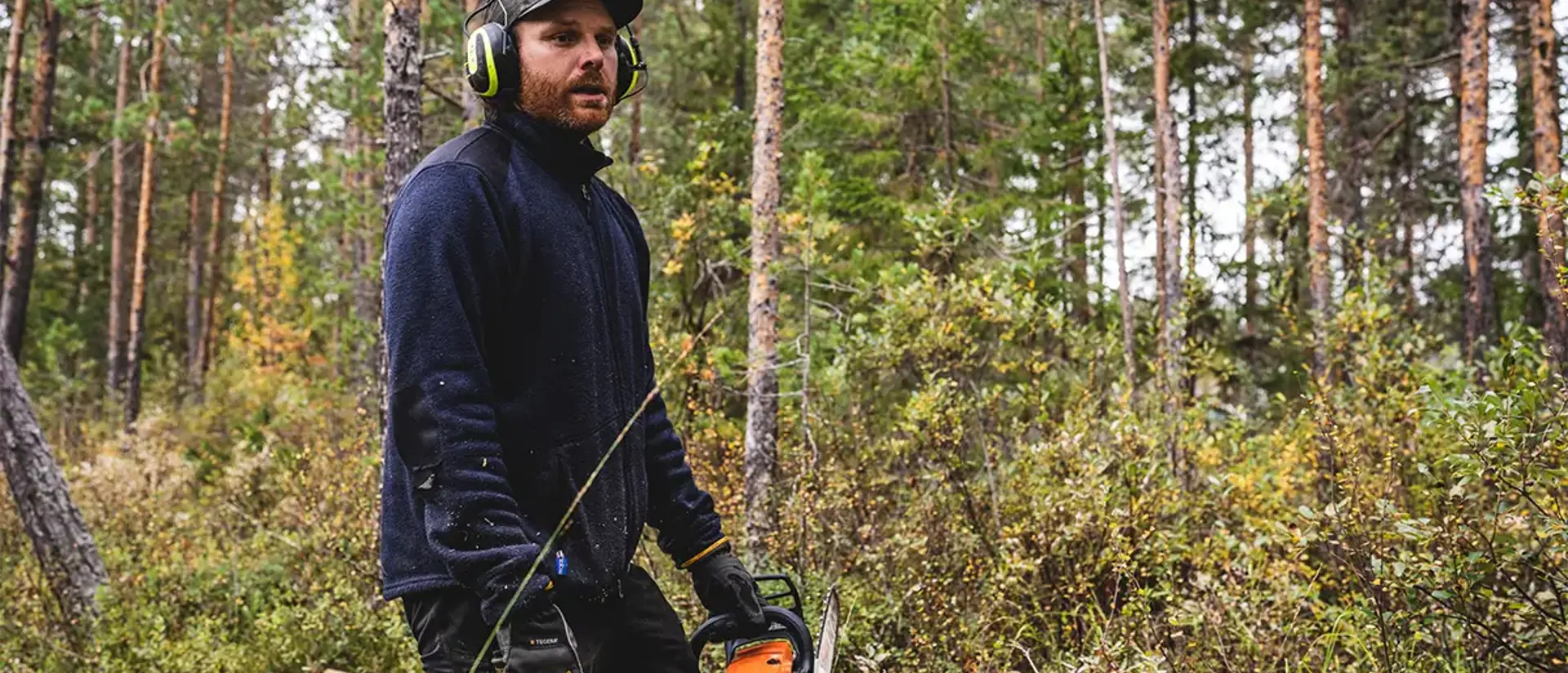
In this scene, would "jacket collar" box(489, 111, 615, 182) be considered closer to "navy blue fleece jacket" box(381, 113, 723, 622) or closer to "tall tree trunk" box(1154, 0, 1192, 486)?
"navy blue fleece jacket" box(381, 113, 723, 622)

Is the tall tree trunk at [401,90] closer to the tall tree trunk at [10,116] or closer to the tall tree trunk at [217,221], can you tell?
the tall tree trunk at [10,116]

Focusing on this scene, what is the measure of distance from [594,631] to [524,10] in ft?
4.75

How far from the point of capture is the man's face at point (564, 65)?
253cm

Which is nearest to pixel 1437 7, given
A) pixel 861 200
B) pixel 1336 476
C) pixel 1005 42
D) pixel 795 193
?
pixel 1005 42

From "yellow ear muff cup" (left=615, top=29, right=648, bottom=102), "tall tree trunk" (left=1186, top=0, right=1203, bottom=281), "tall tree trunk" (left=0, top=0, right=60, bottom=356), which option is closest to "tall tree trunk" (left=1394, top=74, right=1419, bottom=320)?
"tall tree trunk" (left=1186, top=0, right=1203, bottom=281)

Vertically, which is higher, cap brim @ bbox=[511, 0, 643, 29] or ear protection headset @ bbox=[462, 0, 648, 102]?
cap brim @ bbox=[511, 0, 643, 29]

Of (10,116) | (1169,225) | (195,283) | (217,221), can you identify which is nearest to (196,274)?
(195,283)

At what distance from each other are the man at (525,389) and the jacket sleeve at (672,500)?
0.16 meters

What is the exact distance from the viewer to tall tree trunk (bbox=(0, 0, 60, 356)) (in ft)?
44.0

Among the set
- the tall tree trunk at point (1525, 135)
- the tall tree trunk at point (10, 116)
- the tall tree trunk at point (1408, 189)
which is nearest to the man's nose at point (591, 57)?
the tall tree trunk at point (10, 116)

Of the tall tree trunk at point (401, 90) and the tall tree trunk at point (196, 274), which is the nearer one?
the tall tree trunk at point (401, 90)

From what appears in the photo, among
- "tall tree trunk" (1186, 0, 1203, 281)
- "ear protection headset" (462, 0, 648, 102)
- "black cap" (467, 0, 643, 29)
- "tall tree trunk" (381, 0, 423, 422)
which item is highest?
"tall tree trunk" (1186, 0, 1203, 281)

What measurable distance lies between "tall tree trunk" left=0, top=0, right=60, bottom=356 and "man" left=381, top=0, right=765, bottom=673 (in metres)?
13.2

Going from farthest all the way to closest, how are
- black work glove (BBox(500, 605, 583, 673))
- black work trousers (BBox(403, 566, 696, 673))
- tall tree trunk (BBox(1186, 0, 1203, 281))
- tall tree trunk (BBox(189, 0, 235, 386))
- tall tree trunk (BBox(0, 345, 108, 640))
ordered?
1. tall tree trunk (BBox(189, 0, 235, 386))
2. tall tree trunk (BBox(1186, 0, 1203, 281))
3. tall tree trunk (BBox(0, 345, 108, 640))
4. black work trousers (BBox(403, 566, 696, 673))
5. black work glove (BBox(500, 605, 583, 673))
